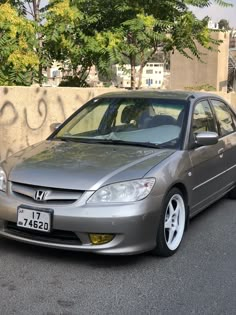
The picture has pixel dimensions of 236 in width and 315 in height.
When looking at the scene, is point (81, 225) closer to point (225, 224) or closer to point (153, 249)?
point (153, 249)

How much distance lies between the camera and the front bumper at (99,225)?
13.7 feet

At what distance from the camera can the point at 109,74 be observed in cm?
1140

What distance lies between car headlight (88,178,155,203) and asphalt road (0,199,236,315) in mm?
618

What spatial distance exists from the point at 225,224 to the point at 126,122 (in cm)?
162

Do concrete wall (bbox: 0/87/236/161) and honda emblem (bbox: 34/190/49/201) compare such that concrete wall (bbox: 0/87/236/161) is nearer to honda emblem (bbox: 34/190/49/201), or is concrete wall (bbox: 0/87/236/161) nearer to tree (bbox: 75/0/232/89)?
tree (bbox: 75/0/232/89)

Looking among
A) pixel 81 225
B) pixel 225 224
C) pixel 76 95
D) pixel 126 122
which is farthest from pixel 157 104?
pixel 76 95

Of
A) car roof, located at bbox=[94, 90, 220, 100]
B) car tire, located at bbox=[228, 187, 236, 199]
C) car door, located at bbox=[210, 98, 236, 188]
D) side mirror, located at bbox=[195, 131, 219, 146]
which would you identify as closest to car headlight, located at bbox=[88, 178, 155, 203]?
side mirror, located at bbox=[195, 131, 219, 146]

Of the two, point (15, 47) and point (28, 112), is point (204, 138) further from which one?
point (15, 47)

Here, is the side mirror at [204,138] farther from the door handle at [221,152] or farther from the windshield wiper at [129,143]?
the door handle at [221,152]

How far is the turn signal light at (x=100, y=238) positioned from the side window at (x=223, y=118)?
267 cm

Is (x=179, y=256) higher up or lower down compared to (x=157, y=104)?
lower down

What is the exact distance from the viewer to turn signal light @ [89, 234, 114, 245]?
4.26 m

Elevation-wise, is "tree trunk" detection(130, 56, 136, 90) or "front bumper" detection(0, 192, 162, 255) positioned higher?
"tree trunk" detection(130, 56, 136, 90)

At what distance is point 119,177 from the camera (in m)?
4.36
